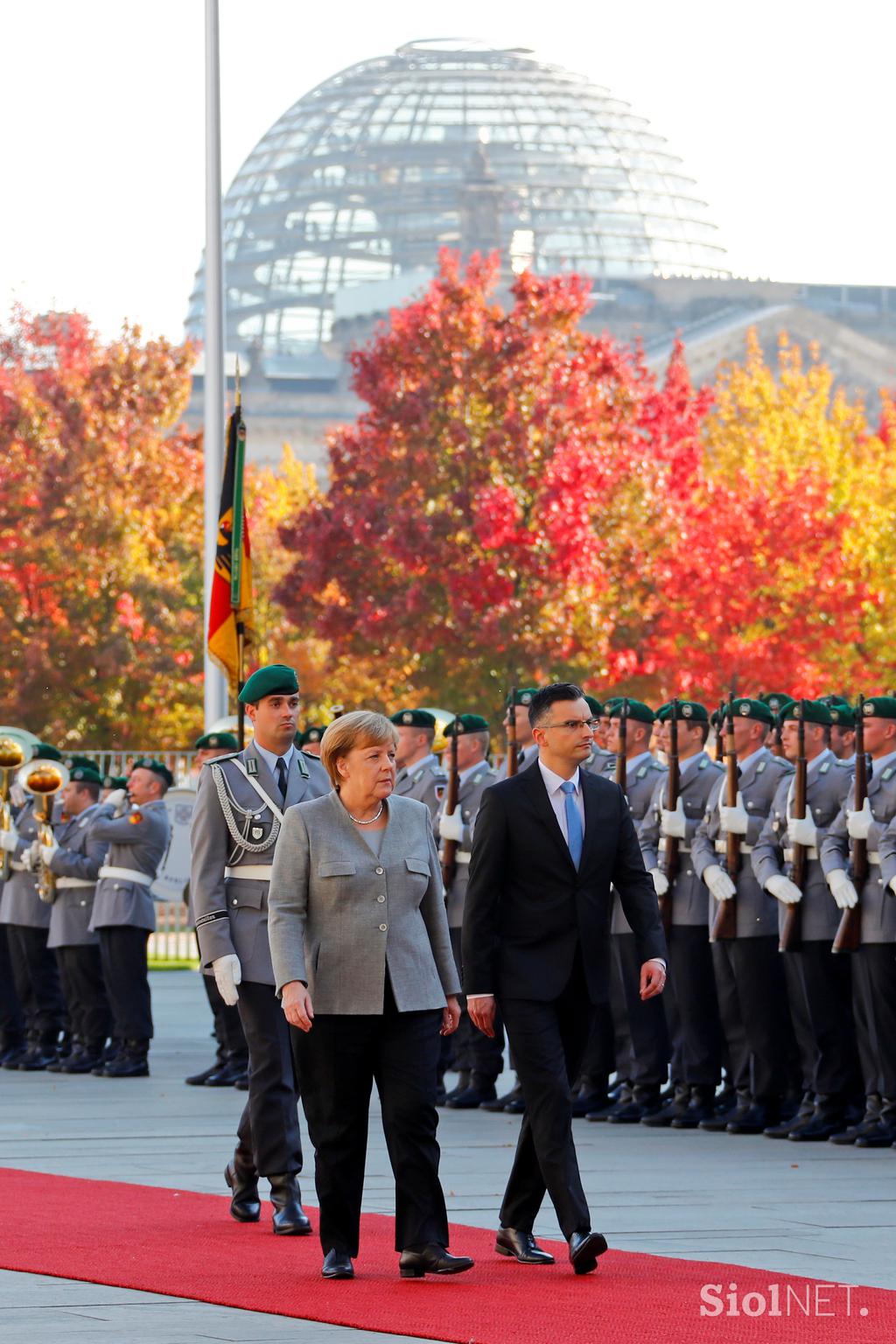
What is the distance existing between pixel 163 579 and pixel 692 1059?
77.2 feet

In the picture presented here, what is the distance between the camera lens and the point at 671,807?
43.2ft

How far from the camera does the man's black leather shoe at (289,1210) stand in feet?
30.1

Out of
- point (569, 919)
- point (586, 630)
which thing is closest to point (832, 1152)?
point (569, 919)

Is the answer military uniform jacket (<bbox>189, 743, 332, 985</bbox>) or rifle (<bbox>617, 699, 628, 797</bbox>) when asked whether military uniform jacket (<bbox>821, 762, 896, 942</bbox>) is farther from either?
military uniform jacket (<bbox>189, 743, 332, 985</bbox>)

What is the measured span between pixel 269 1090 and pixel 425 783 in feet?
17.5

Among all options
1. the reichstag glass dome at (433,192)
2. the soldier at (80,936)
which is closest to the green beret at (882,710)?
the soldier at (80,936)

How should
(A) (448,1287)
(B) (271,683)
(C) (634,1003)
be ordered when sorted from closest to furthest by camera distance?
(A) (448,1287), (B) (271,683), (C) (634,1003)

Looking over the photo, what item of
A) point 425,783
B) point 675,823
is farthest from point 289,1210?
point 425,783

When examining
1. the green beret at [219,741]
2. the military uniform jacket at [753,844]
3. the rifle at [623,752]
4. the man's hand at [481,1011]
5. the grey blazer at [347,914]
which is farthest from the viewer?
the green beret at [219,741]

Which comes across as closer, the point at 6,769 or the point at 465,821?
the point at 465,821

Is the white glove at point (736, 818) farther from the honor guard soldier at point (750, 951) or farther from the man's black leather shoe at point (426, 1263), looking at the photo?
the man's black leather shoe at point (426, 1263)

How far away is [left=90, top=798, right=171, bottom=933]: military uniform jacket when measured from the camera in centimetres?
1583

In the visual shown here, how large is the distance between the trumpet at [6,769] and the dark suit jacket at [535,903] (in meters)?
8.82

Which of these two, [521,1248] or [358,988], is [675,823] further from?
[358,988]
